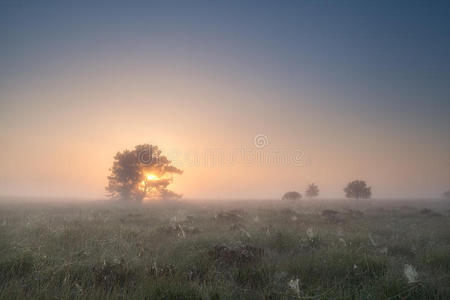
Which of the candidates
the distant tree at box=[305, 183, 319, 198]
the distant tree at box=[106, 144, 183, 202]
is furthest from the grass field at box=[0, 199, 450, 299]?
the distant tree at box=[305, 183, 319, 198]

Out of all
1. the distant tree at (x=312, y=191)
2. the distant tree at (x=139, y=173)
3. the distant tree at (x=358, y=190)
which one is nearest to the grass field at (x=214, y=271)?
the distant tree at (x=139, y=173)

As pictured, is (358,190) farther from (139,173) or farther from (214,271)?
(214,271)

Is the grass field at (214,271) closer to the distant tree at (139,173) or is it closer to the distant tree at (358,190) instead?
the distant tree at (139,173)

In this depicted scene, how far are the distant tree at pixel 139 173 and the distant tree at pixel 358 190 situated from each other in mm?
34391

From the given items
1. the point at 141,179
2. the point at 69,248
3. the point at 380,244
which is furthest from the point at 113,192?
the point at 380,244

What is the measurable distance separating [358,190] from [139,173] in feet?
139

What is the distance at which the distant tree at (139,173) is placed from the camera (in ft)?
132

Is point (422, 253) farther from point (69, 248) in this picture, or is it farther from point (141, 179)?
point (141, 179)

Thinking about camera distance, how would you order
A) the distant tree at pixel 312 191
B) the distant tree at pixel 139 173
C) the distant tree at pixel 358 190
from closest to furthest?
the distant tree at pixel 139 173 < the distant tree at pixel 358 190 < the distant tree at pixel 312 191

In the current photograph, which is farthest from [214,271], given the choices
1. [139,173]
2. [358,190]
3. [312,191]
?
[312,191]

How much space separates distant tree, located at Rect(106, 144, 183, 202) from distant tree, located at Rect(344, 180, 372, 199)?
113 ft

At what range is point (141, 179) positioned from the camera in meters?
42.7

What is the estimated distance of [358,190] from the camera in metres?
49.5

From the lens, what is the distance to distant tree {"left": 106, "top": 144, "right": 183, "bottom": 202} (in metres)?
40.3
